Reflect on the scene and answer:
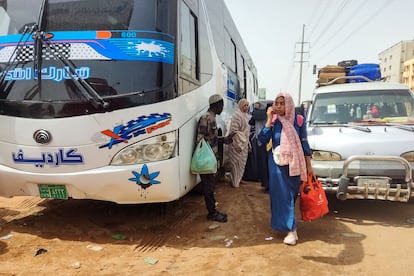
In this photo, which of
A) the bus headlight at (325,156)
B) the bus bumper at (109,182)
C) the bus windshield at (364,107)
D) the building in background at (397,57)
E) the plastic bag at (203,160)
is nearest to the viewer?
the bus bumper at (109,182)

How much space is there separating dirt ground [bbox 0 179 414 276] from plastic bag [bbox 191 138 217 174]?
78cm

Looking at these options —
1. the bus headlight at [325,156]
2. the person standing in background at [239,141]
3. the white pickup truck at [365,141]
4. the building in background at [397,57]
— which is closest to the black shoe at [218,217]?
the white pickup truck at [365,141]

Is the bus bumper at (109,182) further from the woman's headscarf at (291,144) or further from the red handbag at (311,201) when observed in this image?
the red handbag at (311,201)

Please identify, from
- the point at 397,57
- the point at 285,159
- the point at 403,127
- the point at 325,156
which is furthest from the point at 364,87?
the point at 397,57

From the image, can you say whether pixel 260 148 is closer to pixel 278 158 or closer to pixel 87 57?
pixel 278 158

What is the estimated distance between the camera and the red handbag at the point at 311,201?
421 cm

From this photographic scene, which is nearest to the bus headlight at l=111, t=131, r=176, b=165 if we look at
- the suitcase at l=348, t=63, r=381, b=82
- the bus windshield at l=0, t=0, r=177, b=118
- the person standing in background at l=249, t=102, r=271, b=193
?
the bus windshield at l=0, t=0, r=177, b=118

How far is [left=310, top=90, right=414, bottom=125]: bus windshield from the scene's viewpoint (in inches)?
230

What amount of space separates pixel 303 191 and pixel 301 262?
897mm

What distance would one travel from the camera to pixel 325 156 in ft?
16.6

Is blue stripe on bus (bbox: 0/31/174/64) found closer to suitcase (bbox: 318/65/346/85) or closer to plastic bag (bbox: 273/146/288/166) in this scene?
plastic bag (bbox: 273/146/288/166)

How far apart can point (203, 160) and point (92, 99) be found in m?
1.47

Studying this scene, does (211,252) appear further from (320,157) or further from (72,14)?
(72,14)

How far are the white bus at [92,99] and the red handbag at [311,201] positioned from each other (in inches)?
58.0
